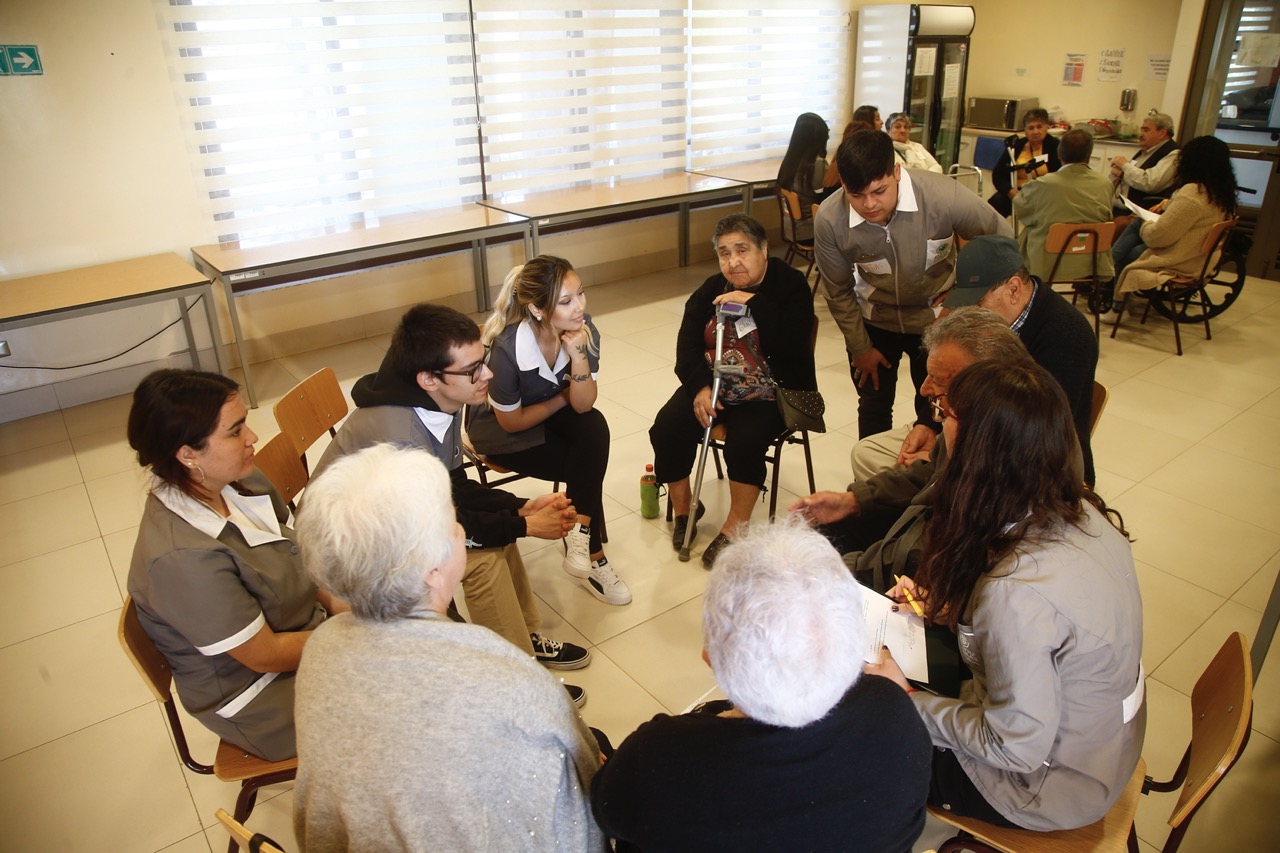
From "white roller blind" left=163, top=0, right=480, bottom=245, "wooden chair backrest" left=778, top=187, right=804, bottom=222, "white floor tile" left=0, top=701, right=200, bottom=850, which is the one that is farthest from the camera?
"wooden chair backrest" left=778, top=187, right=804, bottom=222

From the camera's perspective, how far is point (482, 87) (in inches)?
218

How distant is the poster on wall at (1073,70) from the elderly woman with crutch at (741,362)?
20.9 ft

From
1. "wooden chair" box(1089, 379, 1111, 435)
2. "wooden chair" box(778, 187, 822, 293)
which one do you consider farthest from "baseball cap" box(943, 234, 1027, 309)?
"wooden chair" box(778, 187, 822, 293)

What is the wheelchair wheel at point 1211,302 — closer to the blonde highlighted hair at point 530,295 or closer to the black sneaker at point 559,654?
the blonde highlighted hair at point 530,295

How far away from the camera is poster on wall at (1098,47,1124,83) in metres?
7.46

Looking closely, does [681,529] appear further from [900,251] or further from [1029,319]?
[1029,319]

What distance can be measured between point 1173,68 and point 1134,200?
155 cm

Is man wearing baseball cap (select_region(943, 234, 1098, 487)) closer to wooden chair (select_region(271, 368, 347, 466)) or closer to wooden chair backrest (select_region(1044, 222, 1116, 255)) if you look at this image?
wooden chair (select_region(271, 368, 347, 466))

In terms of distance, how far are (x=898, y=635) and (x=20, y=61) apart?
4684 millimetres

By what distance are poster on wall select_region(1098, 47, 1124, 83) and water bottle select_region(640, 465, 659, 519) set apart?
666 centimetres

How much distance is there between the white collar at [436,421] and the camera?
2.32 metres

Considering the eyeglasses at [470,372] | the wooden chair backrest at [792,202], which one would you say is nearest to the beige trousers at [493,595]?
the eyeglasses at [470,372]

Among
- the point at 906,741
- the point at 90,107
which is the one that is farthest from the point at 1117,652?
the point at 90,107

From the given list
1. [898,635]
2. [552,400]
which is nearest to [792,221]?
[552,400]
